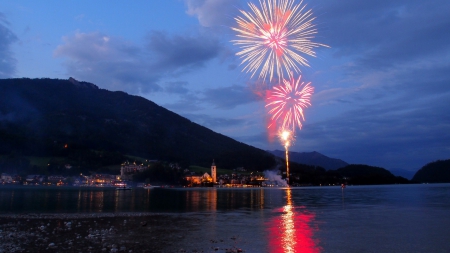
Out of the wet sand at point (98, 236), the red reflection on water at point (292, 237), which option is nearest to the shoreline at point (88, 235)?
the wet sand at point (98, 236)

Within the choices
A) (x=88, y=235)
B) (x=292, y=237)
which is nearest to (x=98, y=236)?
(x=88, y=235)

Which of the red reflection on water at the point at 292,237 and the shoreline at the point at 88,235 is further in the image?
the red reflection on water at the point at 292,237

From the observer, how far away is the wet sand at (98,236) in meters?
19.8

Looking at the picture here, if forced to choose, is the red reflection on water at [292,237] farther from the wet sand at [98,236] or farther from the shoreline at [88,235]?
the shoreline at [88,235]

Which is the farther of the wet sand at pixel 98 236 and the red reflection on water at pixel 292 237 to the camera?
the red reflection on water at pixel 292 237

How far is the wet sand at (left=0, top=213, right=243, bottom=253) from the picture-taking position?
19.8 meters

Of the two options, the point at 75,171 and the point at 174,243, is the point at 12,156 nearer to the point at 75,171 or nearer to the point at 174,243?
the point at 75,171

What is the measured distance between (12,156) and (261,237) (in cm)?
17913

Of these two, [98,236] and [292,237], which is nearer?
[98,236]

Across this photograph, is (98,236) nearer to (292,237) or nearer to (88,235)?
(88,235)

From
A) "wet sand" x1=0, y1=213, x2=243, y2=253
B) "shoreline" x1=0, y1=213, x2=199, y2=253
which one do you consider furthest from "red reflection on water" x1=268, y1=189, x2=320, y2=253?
"shoreline" x1=0, y1=213, x2=199, y2=253

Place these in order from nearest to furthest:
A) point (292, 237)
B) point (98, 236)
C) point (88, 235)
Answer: point (98, 236)
point (88, 235)
point (292, 237)

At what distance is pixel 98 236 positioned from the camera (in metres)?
23.4

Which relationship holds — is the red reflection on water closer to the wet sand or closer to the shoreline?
the wet sand
